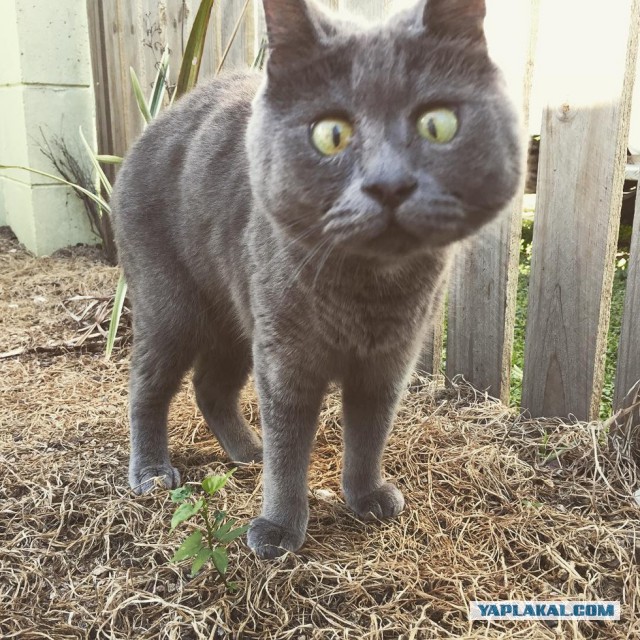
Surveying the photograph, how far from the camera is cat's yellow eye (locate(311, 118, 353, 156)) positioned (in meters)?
1.08

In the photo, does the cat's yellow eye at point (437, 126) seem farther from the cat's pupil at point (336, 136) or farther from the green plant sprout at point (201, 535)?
the green plant sprout at point (201, 535)

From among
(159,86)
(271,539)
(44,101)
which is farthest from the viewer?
(44,101)

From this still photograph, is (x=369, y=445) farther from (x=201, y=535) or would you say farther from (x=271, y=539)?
(x=201, y=535)

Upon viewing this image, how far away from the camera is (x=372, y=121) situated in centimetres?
106

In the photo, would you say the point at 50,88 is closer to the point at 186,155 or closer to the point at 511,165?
the point at 186,155

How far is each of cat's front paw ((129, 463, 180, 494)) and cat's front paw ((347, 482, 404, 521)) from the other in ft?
1.61

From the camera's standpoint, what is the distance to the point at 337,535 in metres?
1.55

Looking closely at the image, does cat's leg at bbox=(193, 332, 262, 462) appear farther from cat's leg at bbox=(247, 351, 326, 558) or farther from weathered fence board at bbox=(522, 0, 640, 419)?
weathered fence board at bbox=(522, 0, 640, 419)

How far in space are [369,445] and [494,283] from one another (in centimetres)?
81

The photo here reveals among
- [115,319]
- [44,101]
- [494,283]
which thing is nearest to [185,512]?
[494,283]

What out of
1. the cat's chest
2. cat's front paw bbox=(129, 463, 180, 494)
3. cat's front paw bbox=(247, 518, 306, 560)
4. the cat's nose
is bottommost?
cat's front paw bbox=(129, 463, 180, 494)

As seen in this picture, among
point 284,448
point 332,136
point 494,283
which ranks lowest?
point 284,448

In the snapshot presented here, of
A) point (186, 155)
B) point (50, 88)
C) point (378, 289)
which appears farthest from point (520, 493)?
point (50, 88)

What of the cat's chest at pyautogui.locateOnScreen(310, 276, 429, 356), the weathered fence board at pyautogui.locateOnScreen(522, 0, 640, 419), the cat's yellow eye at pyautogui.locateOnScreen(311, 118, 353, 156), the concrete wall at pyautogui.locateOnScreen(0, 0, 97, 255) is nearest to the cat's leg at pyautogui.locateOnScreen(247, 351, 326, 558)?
the cat's chest at pyautogui.locateOnScreen(310, 276, 429, 356)
